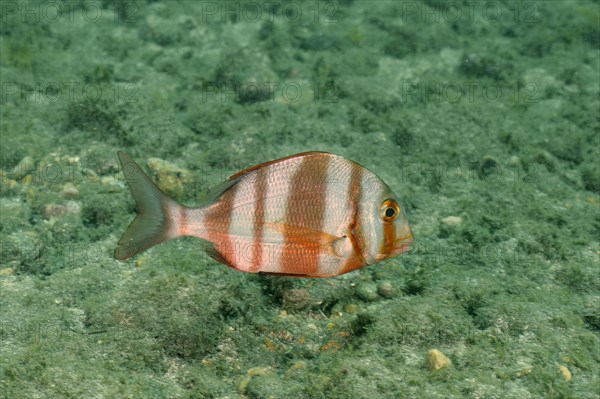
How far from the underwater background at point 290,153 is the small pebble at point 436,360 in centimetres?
1

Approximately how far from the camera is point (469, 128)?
→ 21.3ft

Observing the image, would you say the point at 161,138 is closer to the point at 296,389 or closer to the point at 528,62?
the point at 296,389

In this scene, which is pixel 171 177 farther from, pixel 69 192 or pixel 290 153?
pixel 290 153

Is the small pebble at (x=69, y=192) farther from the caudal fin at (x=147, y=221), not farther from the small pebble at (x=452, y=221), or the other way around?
the small pebble at (x=452, y=221)

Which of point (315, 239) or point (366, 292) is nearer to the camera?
point (315, 239)

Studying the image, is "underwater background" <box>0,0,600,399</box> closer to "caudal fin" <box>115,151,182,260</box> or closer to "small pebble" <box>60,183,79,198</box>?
"small pebble" <box>60,183,79,198</box>

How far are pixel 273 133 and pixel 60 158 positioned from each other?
86.3 inches

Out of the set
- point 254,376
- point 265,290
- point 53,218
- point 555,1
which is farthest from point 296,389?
point 555,1

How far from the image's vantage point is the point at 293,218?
2.78m

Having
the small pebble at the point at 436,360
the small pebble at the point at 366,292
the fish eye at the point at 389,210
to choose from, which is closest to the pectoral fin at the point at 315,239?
the fish eye at the point at 389,210

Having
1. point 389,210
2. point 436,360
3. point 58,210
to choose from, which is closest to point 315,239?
point 389,210

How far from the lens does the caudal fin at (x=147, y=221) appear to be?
277cm

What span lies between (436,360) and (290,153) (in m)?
2.84

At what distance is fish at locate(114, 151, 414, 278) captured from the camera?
2.77 metres
